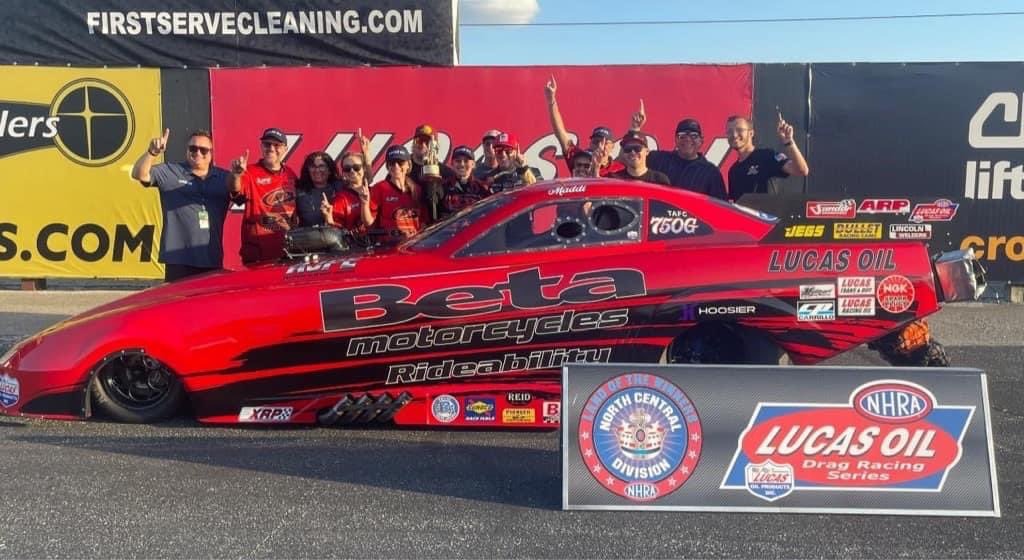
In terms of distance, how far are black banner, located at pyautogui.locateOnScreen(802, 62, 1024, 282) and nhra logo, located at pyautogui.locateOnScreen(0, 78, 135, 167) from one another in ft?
24.9

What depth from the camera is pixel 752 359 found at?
438 centimetres

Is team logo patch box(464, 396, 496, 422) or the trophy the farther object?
the trophy

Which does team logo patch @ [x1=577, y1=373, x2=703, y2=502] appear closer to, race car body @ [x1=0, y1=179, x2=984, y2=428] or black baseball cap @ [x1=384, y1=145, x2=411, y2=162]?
race car body @ [x1=0, y1=179, x2=984, y2=428]

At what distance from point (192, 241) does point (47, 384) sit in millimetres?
1754

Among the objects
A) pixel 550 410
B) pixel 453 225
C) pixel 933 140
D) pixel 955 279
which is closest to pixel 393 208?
pixel 453 225

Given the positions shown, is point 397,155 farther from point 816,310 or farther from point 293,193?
point 816,310

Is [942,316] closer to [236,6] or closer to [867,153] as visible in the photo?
[867,153]

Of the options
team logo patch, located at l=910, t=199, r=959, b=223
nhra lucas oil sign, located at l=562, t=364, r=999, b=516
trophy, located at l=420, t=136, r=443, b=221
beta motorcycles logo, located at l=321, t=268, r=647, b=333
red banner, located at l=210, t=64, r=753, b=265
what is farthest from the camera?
red banner, located at l=210, t=64, r=753, b=265

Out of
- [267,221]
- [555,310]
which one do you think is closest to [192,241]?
[267,221]

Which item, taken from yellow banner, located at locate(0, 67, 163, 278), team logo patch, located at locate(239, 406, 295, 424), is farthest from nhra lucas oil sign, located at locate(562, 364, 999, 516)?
yellow banner, located at locate(0, 67, 163, 278)

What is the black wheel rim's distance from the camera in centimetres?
441

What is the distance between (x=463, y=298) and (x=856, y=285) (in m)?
2.08

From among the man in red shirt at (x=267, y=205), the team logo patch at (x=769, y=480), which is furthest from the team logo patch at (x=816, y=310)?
the man in red shirt at (x=267, y=205)

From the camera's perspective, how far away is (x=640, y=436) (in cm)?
326
